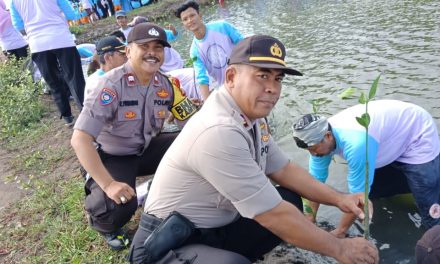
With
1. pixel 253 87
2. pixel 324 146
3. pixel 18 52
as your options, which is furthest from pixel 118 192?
pixel 18 52

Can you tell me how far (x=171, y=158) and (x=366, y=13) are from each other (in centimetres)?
892

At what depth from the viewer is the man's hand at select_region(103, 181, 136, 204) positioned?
3.02 metres

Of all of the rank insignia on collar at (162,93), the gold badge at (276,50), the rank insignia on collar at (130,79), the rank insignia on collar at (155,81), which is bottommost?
the rank insignia on collar at (162,93)

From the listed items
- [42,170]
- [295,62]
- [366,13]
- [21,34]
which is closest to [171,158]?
[42,170]

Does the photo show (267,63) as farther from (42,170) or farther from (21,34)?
(21,34)

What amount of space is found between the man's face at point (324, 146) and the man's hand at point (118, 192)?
144 centimetres

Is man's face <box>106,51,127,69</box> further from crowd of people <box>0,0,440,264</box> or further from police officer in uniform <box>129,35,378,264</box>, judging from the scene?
police officer in uniform <box>129,35,378,264</box>

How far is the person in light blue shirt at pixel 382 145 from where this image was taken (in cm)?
305

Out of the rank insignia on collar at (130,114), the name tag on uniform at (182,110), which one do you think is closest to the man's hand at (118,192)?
the rank insignia on collar at (130,114)

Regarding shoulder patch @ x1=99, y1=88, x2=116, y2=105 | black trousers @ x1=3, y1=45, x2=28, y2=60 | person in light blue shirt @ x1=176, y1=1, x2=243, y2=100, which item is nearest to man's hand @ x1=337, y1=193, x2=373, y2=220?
shoulder patch @ x1=99, y1=88, x2=116, y2=105

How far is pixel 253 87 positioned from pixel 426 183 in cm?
197

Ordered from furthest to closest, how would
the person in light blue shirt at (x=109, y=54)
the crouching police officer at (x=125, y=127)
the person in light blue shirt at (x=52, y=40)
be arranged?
the person in light blue shirt at (x=52, y=40), the person in light blue shirt at (x=109, y=54), the crouching police officer at (x=125, y=127)

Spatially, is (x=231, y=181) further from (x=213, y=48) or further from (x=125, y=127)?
(x=213, y=48)

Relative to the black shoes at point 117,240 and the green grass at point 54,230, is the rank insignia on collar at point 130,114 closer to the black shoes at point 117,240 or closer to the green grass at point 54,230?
the black shoes at point 117,240
